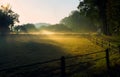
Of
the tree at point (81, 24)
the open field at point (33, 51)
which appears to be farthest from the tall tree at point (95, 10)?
the tree at point (81, 24)

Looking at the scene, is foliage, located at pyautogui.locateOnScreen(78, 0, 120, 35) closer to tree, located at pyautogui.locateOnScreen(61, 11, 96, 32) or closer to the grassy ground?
the grassy ground

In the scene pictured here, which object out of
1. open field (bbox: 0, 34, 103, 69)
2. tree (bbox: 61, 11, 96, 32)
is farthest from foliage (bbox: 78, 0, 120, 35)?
tree (bbox: 61, 11, 96, 32)

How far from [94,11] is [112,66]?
6424cm

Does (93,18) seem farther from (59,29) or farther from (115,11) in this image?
(59,29)

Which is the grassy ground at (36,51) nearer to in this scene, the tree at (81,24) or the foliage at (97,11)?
the foliage at (97,11)

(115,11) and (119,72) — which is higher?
(115,11)

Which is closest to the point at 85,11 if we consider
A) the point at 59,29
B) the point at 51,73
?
the point at 51,73

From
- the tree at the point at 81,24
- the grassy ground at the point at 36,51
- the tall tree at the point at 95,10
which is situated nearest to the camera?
the grassy ground at the point at 36,51

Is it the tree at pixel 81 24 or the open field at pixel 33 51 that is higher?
the tree at pixel 81 24

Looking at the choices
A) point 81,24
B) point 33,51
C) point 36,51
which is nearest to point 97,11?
point 33,51

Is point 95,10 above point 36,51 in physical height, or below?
above

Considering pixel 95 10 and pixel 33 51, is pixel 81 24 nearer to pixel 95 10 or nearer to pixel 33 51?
pixel 95 10

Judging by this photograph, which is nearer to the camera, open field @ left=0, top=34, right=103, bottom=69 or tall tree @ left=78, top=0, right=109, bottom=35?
open field @ left=0, top=34, right=103, bottom=69

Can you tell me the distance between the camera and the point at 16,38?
2574 inches
